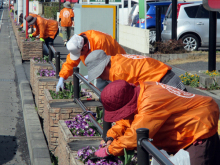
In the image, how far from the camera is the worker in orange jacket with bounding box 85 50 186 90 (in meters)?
3.78

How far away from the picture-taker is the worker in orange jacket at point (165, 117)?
104 inches

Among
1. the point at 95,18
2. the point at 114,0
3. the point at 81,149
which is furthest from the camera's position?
the point at 114,0

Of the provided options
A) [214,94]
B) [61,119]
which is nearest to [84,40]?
[61,119]

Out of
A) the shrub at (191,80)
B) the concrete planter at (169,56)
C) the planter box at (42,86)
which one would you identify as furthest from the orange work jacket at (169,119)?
the concrete planter at (169,56)

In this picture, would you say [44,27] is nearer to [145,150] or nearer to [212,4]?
[212,4]

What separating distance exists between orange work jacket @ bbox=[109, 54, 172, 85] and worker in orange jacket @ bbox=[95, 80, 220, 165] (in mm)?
861

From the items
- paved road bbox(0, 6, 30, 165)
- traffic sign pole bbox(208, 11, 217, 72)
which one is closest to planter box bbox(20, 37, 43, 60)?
paved road bbox(0, 6, 30, 165)

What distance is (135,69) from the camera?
3830mm

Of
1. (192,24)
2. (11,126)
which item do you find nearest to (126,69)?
(11,126)

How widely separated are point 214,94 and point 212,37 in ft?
5.36

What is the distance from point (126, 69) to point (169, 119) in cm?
116

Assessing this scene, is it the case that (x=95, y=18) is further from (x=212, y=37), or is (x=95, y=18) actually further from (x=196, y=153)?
(x=196, y=153)

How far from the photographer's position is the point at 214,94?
25.9 feet

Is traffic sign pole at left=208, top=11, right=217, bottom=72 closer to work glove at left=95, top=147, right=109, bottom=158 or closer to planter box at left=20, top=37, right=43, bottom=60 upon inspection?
planter box at left=20, top=37, right=43, bottom=60
